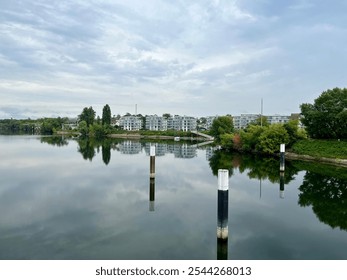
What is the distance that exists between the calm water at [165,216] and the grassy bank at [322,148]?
340 inches

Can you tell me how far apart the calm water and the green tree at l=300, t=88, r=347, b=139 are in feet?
40.1

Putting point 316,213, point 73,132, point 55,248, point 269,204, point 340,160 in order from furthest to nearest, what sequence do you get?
1. point 73,132
2. point 340,160
3. point 269,204
4. point 316,213
5. point 55,248

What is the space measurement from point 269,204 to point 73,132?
334ft

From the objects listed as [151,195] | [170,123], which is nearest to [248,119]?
[170,123]

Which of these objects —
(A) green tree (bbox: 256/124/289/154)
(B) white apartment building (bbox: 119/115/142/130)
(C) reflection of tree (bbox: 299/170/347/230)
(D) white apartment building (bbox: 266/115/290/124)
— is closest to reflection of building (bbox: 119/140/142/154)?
(A) green tree (bbox: 256/124/289/154)

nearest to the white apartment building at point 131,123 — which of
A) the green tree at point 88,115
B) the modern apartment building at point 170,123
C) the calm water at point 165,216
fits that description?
the modern apartment building at point 170,123

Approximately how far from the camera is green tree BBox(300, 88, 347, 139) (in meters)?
33.8

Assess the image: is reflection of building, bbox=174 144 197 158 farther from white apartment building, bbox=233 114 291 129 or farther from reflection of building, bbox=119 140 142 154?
white apartment building, bbox=233 114 291 129

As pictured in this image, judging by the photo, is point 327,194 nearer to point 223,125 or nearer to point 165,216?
point 165,216

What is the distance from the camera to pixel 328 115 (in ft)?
113

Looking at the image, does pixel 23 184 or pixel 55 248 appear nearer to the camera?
pixel 55 248

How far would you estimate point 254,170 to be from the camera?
90.4ft

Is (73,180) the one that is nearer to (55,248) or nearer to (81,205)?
(81,205)
